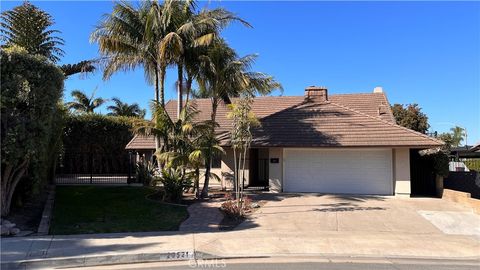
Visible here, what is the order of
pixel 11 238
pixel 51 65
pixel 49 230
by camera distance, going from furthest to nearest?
pixel 51 65, pixel 49 230, pixel 11 238

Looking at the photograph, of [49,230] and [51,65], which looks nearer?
[49,230]

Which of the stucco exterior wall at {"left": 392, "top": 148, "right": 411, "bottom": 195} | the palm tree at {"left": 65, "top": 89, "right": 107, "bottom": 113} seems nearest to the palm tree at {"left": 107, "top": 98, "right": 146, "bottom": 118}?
the palm tree at {"left": 65, "top": 89, "right": 107, "bottom": 113}

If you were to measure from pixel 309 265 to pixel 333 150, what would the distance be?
11.8 m

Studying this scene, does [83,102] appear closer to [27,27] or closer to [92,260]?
[27,27]

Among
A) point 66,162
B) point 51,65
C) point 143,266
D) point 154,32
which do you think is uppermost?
point 154,32

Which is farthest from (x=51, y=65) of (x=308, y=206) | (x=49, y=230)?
(x=308, y=206)

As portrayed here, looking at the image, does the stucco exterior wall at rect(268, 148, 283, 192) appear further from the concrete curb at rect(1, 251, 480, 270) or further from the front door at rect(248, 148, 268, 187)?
the concrete curb at rect(1, 251, 480, 270)

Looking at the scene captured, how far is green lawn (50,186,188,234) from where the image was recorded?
12.3 meters

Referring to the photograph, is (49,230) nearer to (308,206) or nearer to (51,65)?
(51,65)

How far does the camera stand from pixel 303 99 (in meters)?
25.3

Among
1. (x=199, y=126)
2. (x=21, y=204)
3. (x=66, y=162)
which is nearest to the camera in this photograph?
(x=21, y=204)

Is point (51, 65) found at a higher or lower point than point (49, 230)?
higher

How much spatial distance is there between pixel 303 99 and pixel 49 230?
16.6 m

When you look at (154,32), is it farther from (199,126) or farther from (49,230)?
(49,230)
